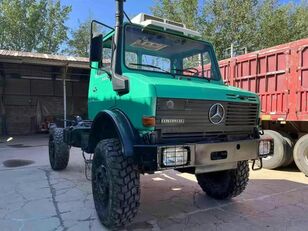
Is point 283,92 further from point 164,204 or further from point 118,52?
point 118,52

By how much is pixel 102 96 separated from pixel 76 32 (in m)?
30.2

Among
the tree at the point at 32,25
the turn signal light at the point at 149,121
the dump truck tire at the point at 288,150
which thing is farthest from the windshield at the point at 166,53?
the tree at the point at 32,25

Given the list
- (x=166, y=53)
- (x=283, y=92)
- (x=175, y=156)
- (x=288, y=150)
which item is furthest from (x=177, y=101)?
(x=288, y=150)

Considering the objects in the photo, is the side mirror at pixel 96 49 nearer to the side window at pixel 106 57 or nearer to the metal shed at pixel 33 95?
the side window at pixel 106 57

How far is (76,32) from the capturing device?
109 ft

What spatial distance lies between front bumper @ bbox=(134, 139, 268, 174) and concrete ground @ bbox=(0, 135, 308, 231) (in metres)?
0.85

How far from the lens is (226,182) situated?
5.09 metres

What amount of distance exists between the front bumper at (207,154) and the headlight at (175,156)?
24 mm

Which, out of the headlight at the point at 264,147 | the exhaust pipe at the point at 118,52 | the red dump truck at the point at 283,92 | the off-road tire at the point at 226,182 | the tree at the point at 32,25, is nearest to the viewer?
the exhaust pipe at the point at 118,52

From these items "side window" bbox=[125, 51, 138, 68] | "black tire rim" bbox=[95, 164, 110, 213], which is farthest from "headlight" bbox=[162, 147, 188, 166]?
"side window" bbox=[125, 51, 138, 68]

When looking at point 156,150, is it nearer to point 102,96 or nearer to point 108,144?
point 108,144

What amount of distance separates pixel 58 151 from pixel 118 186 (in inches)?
152

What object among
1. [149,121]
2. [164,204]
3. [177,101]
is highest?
[177,101]

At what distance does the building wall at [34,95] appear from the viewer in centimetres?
1794
